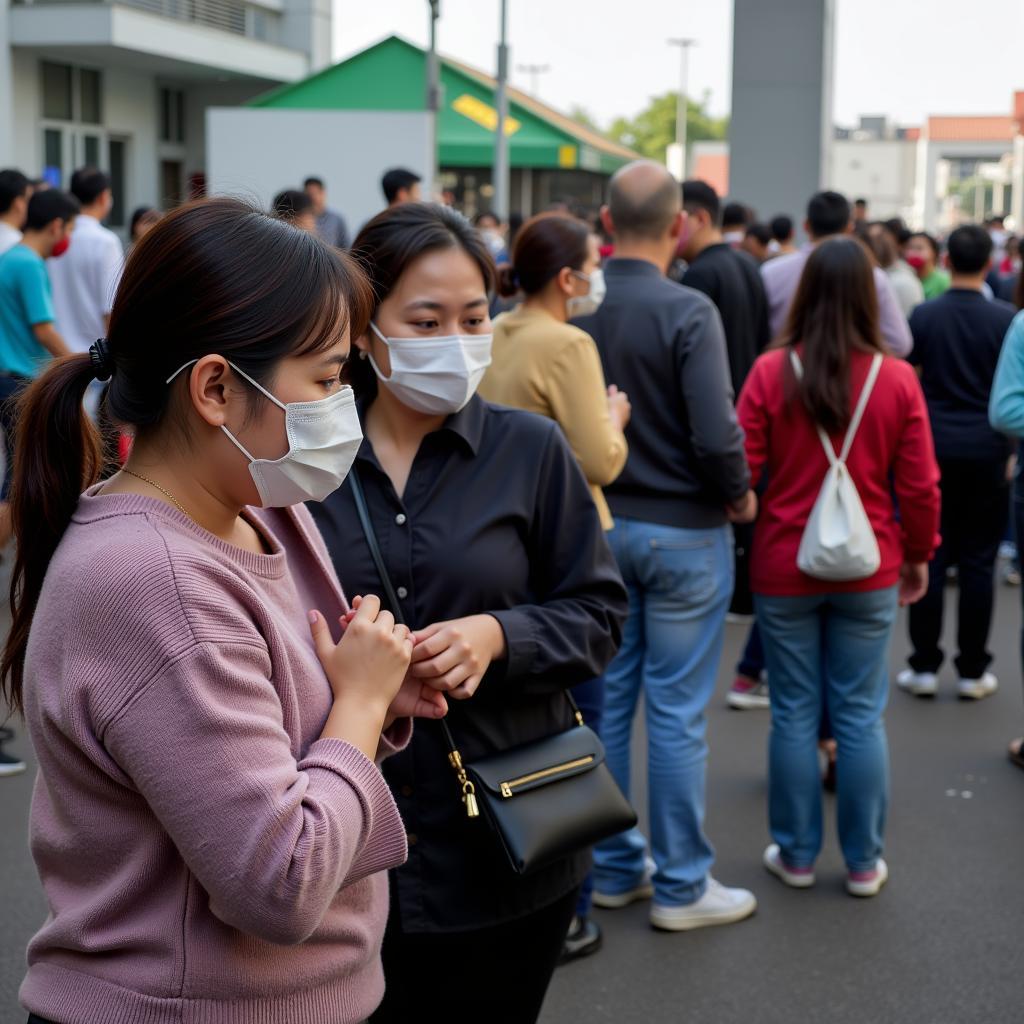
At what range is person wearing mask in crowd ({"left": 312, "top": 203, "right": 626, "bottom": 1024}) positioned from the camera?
8.35 feet

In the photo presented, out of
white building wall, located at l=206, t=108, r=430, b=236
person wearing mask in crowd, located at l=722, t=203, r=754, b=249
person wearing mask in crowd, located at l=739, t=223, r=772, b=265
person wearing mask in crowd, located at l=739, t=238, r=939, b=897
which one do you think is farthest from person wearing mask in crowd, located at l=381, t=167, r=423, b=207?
white building wall, located at l=206, t=108, r=430, b=236

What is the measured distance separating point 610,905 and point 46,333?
191 inches

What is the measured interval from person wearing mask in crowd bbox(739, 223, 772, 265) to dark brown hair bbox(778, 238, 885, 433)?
20.1 ft

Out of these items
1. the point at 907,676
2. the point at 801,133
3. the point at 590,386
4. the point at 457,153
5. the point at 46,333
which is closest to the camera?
the point at 590,386

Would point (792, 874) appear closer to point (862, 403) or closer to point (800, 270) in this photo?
point (862, 403)

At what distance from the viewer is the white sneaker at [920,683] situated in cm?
676

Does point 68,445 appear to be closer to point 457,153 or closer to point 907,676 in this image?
→ point 907,676

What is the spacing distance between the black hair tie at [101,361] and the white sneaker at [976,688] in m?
5.65

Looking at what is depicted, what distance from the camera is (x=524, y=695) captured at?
103 inches

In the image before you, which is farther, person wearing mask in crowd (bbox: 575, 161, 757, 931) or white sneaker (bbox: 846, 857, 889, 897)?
white sneaker (bbox: 846, 857, 889, 897)

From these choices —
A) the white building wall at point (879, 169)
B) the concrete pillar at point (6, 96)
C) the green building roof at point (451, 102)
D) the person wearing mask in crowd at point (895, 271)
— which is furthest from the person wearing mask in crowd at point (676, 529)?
the white building wall at point (879, 169)

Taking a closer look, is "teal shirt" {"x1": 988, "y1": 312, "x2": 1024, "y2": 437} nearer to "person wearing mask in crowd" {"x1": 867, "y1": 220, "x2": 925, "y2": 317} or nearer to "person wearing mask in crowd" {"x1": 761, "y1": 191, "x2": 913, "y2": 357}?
"person wearing mask in crowd" {"x1": 761, "y1": 191, "x2": 913, "y2": 357}

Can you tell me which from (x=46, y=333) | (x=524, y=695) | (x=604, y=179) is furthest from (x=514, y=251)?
(x=604, y=179)

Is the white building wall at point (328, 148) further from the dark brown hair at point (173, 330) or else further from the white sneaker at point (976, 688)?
the dark brown hair at point (173, 330)
